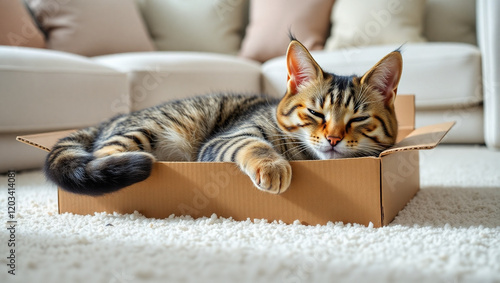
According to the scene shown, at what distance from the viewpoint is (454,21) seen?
9.22ft

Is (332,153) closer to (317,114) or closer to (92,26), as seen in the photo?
(317,114)

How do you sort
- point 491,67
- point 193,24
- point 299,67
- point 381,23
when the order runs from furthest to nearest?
point 193,24
point 381,23
point 491,67
point 299,67

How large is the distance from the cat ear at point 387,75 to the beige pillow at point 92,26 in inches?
79.3

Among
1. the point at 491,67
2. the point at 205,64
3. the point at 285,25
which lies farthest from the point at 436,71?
the point at 205,64

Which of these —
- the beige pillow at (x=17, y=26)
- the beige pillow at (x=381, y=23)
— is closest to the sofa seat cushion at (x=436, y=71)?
the beige pillow at (x=381, y=23)

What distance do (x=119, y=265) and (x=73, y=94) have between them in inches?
54.9

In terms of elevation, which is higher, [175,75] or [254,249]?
[175,75]

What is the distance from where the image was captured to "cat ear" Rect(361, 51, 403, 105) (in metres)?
1.10

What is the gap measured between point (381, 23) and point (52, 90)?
192cm

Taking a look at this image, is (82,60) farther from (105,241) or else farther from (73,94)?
A: (105,241)

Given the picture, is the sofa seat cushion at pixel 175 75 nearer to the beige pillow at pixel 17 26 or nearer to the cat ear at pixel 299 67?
the beige pillow at pixel 17 26

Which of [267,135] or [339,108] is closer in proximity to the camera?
[339,108]

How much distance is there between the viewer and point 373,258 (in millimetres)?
748

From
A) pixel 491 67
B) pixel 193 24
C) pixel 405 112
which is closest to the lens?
pixel 405 112
